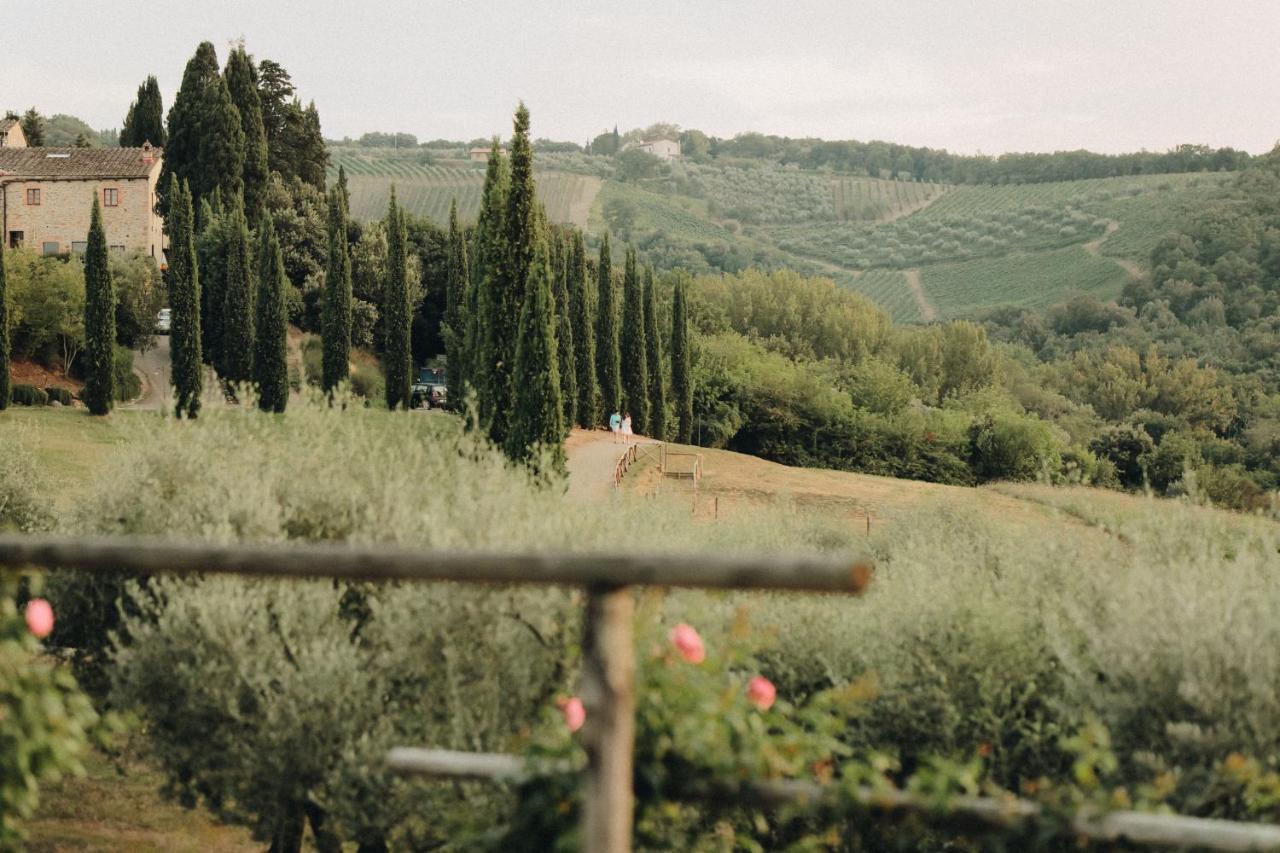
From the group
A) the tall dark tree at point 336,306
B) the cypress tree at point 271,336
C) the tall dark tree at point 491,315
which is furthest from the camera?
the tall dark tree at point 336,306

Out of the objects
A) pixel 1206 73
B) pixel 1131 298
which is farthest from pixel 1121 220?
pixel 1206 73

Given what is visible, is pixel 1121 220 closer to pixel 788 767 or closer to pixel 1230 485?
pixel 1230 485

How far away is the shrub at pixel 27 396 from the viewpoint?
3684 centimetres

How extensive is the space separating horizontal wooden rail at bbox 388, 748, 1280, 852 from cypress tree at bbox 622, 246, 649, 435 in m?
44.7

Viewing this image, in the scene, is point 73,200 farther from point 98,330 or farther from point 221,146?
point 98,330

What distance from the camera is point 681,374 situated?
2079 inches

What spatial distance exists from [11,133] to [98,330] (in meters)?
32.6

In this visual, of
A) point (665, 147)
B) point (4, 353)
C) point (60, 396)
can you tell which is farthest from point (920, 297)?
point (4, 353)

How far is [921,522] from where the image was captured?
62.6 ft

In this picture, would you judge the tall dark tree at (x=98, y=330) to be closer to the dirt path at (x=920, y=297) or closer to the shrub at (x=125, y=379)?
the shrub at (x=125, y=379)

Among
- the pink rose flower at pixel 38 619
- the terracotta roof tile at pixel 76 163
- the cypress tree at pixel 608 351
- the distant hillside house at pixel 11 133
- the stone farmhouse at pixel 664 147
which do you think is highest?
the stone farmhouse at pixel 664 147

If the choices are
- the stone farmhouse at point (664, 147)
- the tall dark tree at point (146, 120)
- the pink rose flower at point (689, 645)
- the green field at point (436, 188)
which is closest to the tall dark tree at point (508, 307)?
the pink rose flower at point (689, 645)

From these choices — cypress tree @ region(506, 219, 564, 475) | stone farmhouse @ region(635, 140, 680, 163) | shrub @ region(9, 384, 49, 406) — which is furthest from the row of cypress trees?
stone farmhouse @ region(635, 140, 680, 163)

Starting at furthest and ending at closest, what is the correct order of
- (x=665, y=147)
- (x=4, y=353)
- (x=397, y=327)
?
1. (x=665, y=147)
2. (x=397, y=327)
3. (x=4, y=353)
